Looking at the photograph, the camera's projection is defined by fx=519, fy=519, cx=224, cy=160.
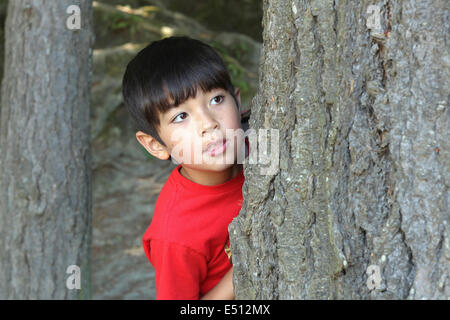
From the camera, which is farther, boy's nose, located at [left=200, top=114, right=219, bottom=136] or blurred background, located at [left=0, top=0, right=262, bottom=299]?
blurred background, located at [left=0, top=0, right=262, bottom=299]

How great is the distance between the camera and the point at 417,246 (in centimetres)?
119

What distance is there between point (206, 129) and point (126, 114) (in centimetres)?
548

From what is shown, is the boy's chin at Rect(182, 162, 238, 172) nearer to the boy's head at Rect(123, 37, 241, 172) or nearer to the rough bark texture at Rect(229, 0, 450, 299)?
the boy's head at Rect(123, 37, 241, 172)

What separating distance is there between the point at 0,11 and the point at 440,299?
7361 millimetres

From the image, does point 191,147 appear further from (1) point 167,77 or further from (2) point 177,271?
(2) point 177,271

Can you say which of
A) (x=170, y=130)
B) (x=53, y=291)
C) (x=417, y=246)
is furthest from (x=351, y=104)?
(x=53, y=291)

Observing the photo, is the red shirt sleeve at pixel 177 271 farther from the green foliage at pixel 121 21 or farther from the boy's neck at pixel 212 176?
the green foliage at pixel 121 21

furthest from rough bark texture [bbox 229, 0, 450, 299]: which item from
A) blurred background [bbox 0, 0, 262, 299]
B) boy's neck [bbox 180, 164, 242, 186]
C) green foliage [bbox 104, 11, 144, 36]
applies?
green foliage [bbox 104, 11, 144, 36]

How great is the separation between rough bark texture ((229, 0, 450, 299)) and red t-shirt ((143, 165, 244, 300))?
0.31 meters

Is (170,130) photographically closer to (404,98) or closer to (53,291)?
(404,98)

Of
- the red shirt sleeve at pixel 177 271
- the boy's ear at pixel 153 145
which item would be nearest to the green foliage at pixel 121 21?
the boy's ear at pixel 153 145

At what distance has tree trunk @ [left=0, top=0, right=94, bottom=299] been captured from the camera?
3.20 meters

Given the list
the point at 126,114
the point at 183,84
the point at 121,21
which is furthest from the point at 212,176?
the point at 121,21

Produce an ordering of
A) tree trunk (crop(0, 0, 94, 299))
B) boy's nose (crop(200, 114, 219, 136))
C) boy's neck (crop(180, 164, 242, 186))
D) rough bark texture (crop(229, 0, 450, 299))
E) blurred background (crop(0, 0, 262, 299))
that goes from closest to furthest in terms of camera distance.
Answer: rough bark texture (crop(229, 0, 450, 299)), boy's nose (crop(200, 114, 219, 136)), boy's neck (crop(180, 164, 242, 186)), tree trunk (crop(0, 0, 94, 299)), blurred background (crop(0, 0, 262, 299))
